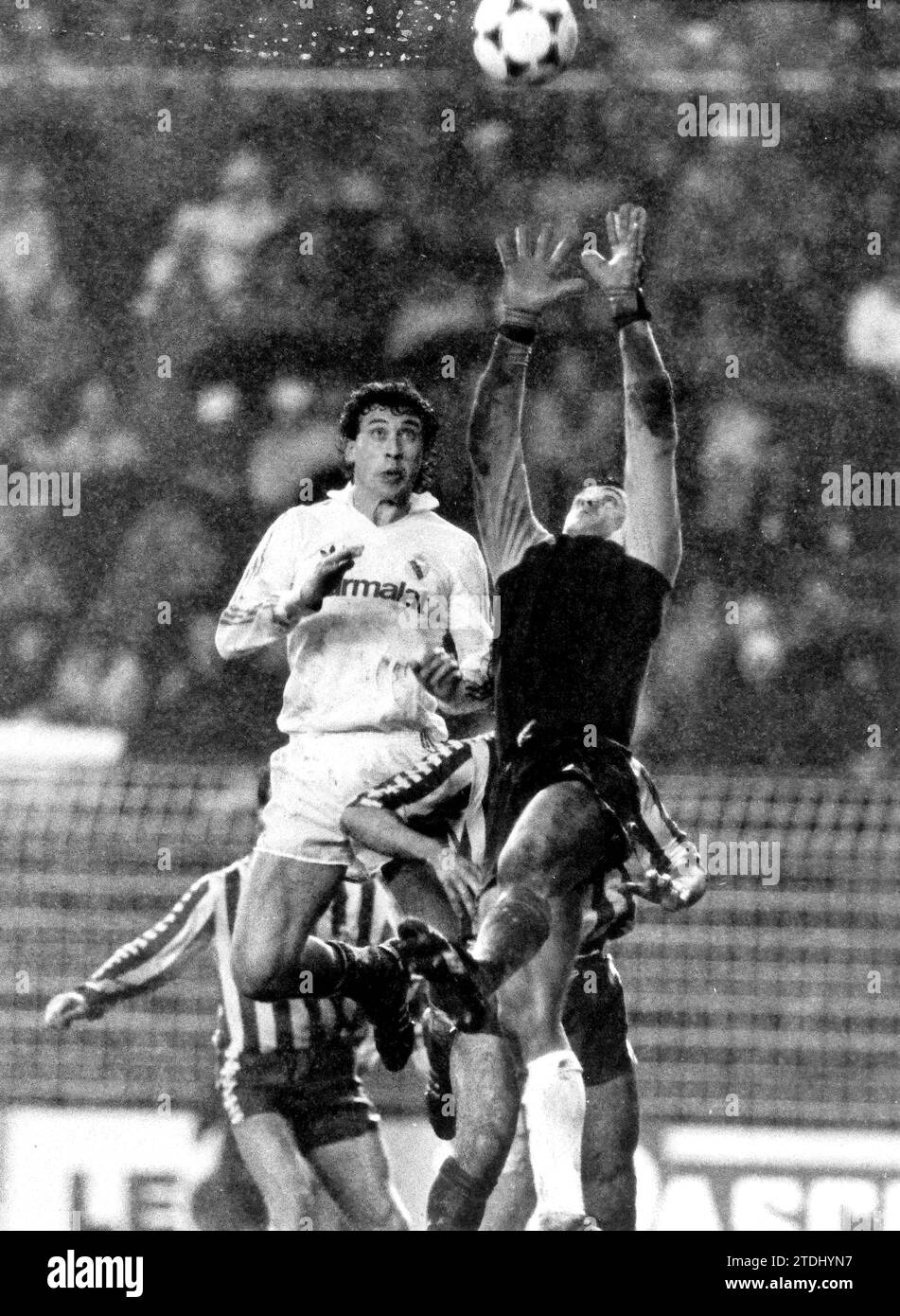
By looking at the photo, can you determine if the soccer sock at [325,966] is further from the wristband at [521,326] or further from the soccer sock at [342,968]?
the wristband at [521,326]

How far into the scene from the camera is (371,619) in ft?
13.9

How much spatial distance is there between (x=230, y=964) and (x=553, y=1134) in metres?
0.87

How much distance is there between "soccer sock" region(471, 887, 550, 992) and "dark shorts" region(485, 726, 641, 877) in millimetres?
150

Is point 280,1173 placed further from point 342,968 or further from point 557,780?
point 557,780

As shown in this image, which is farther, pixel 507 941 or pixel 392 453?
pixel 392 453

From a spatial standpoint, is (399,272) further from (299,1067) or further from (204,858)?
(299,1067)

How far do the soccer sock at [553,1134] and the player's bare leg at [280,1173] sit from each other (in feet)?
1.78

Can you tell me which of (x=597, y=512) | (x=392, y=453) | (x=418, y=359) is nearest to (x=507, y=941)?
(x=597, y=512)

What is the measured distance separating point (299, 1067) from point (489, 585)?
1.24 metres

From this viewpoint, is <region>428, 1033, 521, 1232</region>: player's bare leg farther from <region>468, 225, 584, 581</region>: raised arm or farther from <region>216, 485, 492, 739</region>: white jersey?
<region>468, 225, 584, 581</region>: raised arm

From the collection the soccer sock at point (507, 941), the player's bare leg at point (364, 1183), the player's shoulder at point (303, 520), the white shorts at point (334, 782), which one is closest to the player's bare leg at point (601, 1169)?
the player's bare leg at point (364, 1183)

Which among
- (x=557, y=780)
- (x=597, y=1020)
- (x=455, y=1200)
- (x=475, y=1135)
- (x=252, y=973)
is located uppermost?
(x=557, y=780)

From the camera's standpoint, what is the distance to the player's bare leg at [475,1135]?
13.7ft

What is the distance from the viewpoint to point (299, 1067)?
4219 millimetres
